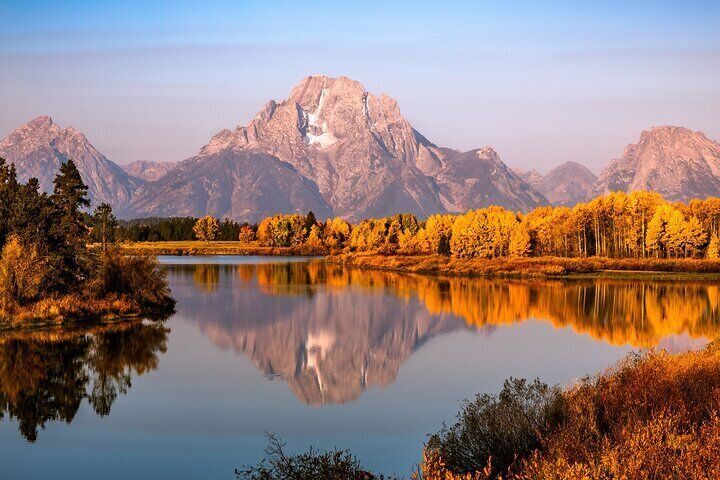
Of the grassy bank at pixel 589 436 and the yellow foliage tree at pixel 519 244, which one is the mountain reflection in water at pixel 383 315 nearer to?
the grassy bank at pixel 589 436

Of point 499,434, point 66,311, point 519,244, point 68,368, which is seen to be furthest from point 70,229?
point 519,244

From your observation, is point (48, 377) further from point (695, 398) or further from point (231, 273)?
point (231, 273)

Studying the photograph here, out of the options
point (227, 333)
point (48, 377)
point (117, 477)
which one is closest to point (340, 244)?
point (227, 333)

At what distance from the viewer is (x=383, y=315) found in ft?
184

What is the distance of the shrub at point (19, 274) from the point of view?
4569 centimetres

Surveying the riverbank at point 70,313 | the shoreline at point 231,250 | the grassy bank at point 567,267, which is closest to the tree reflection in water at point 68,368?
the riverbank at point 70,313

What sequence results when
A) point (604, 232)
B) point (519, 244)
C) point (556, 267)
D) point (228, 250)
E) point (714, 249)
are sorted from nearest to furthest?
point (556, 267)
point (714, 249)
point (519, 244)
point (604, 232)
point (228, 250)

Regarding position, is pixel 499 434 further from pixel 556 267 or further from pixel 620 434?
pixel 556 267

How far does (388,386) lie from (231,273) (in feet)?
249

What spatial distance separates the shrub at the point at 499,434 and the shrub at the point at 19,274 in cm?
3733

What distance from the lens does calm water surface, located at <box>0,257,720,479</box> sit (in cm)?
2245

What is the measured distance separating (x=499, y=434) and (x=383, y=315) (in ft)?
128

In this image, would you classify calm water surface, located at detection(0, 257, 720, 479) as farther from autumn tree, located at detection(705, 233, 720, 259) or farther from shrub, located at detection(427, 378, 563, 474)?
autumn tree, located at detection(705, 233, 720, 259)

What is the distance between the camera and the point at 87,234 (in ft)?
193
